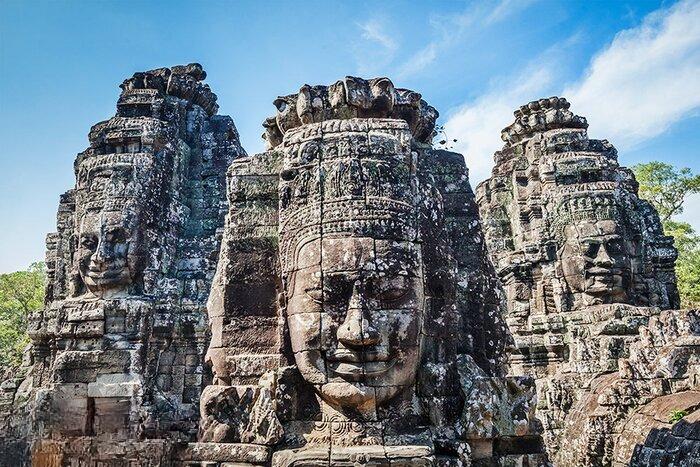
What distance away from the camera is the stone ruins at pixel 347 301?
177 inches

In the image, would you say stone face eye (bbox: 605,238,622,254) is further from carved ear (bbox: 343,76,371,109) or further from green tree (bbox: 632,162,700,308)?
green tree (bbox: 632,162,700,308)

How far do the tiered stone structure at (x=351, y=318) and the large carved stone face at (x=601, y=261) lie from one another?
6830 mm

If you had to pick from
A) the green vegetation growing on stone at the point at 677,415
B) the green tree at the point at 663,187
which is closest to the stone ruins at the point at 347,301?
the green vegetation growing on stone at the point at 677,415

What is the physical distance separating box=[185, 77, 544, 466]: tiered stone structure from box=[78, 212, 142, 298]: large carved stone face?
5.08 m

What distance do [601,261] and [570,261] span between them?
601 millimetres

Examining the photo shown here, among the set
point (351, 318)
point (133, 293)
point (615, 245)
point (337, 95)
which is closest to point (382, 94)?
point (337, 95)

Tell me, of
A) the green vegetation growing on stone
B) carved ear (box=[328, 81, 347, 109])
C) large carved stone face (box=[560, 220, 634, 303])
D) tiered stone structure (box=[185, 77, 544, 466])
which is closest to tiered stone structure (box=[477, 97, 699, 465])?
large carved stone face (box=[560, 220, 634, 303])

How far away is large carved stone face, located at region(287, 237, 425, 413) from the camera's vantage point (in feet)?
14.3

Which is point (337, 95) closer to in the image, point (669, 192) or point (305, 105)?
Result: point (305, 105)

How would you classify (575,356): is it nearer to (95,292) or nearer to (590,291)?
(590,291)

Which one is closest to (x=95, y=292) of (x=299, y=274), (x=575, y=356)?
(x=299, y=274)

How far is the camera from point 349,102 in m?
5.34

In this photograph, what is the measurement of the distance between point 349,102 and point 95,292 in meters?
6.37

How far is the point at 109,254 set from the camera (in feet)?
31.4
